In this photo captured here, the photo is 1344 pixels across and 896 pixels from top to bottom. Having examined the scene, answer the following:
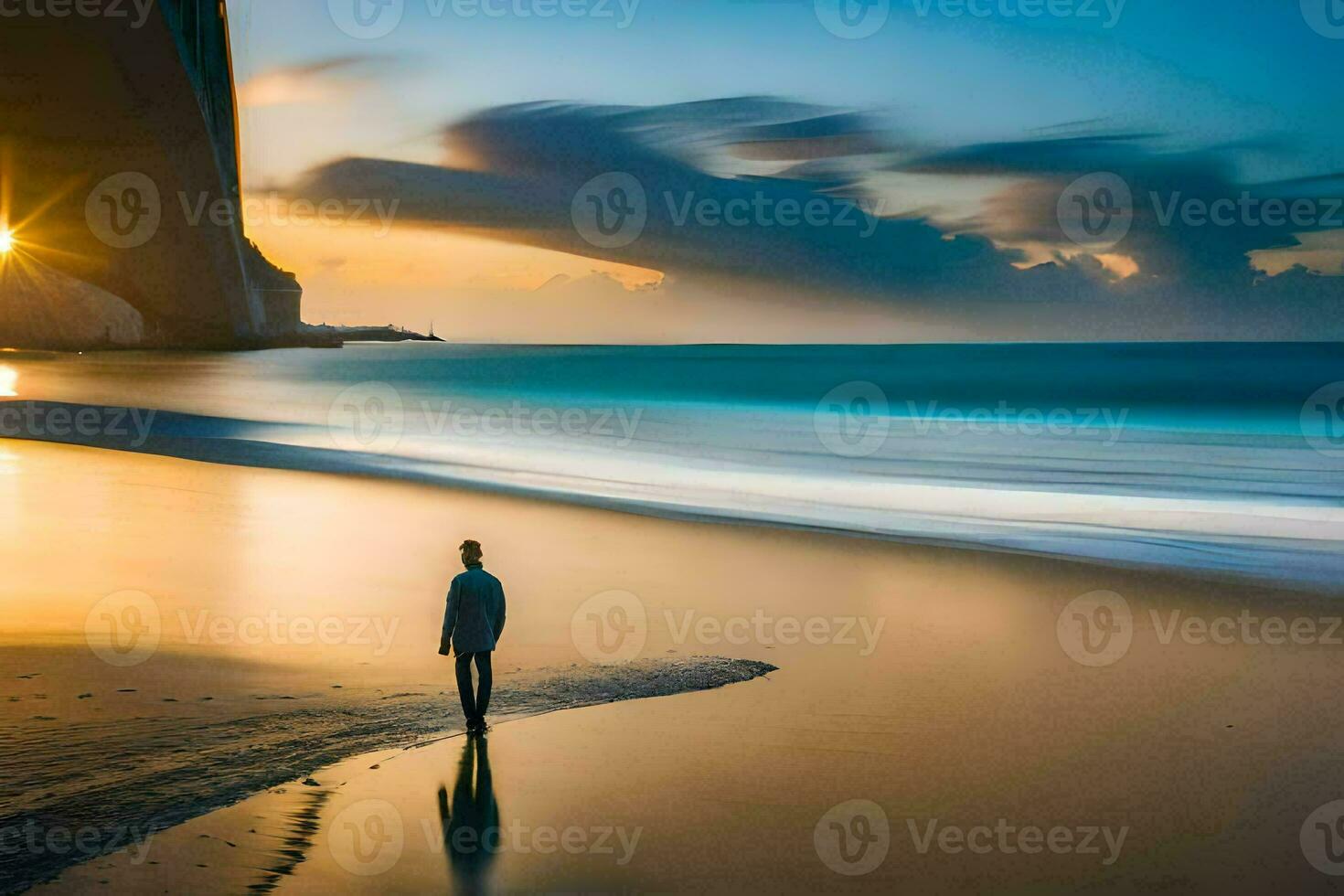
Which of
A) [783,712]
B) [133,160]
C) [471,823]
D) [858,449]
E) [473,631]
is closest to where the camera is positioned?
[471,823]

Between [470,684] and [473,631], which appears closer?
[470,684]

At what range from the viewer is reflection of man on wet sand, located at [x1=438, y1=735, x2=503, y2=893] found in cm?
502

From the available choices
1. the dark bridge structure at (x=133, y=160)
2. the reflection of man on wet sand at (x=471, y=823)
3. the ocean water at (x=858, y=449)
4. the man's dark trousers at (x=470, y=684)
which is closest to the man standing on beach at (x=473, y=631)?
the man's dark trousers at (x=470, y=684)

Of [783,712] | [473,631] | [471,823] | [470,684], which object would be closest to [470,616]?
[473,631]

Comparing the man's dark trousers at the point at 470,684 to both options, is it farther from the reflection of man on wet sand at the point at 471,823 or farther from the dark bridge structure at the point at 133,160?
the dark bridge structure at the point at 133,160

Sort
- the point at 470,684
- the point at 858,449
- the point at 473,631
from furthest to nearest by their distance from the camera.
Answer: the point at 858,449 → the point at 473,631 → the point at 470,684

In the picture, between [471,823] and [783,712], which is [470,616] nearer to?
[471,823]

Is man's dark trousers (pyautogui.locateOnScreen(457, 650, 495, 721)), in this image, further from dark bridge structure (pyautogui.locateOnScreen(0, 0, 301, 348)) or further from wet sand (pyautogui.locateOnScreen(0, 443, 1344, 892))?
dark bridge structure (pyautogui.locateOnScreen(0, 0, 301, 348))

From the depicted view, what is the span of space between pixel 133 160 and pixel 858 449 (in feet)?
169

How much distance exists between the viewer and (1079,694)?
313 inches

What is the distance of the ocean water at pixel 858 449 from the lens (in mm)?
17266

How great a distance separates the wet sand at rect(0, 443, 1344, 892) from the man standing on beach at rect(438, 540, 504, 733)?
9.0 inches

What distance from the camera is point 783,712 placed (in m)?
7.39

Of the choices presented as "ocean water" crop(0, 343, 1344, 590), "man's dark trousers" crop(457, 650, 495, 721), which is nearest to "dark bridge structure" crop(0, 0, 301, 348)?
"ocean water" crop(0, 343, 1344, 590)
